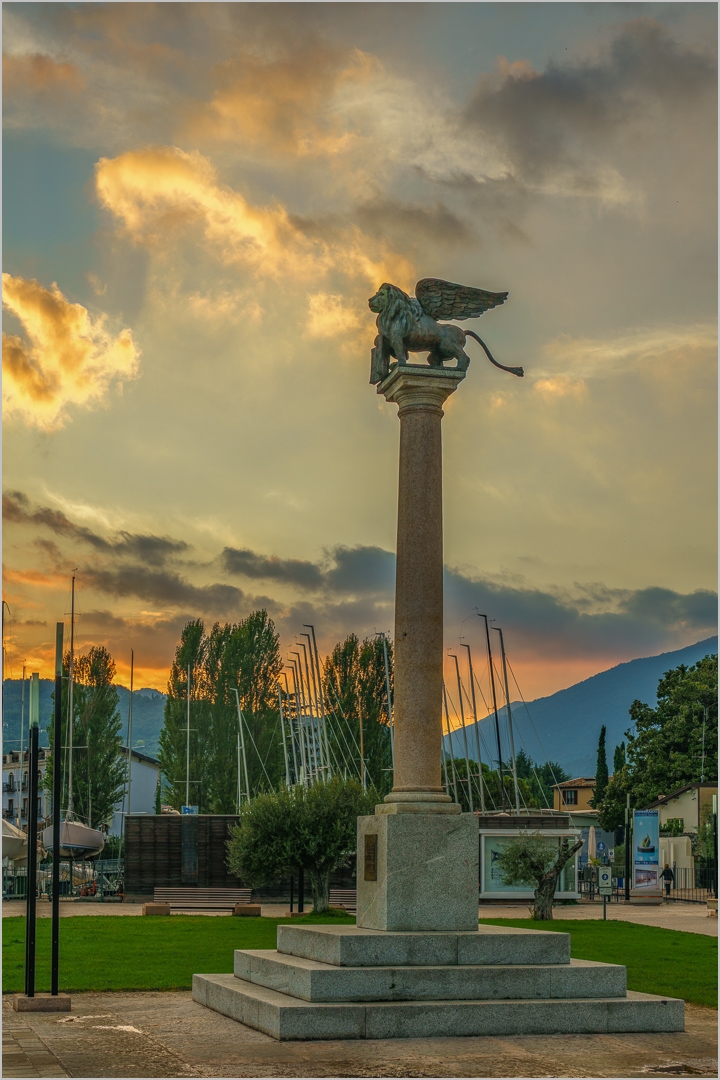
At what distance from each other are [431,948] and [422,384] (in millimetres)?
6914

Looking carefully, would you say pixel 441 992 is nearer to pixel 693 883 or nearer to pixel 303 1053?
pixel 303 1053

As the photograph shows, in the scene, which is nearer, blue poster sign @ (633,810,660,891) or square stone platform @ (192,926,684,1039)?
square stone platform @ (192,926,684,1039)

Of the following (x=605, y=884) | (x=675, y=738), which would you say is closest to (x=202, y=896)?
(x=605, y=884)

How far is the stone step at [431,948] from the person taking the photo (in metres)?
13.9

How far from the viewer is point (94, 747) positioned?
7475cm

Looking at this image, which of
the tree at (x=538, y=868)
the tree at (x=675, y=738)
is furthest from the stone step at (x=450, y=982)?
the tree at (x=675, y=738)

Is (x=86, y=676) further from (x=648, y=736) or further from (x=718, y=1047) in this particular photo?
(x=718, y=1047)

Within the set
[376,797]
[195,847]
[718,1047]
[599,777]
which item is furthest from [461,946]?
[599,777]

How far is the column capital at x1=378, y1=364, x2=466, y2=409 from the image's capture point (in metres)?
16.8

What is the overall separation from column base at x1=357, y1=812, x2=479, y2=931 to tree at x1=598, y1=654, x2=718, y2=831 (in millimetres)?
54026

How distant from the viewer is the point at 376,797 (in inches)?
1491

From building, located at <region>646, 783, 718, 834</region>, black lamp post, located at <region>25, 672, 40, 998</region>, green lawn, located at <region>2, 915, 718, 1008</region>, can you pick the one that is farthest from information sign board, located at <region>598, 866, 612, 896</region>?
black lamp post, located at <region>25, 672, 40, 998</region>

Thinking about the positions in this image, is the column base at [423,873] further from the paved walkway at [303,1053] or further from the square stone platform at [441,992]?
the paved walkway at [303,1053]

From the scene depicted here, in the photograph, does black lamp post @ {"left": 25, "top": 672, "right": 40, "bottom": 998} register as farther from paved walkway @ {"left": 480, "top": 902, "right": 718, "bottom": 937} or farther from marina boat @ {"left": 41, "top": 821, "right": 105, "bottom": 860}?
marina boat @ {"left": 41, "top": 821, "right": 105, "bottom": 860}
